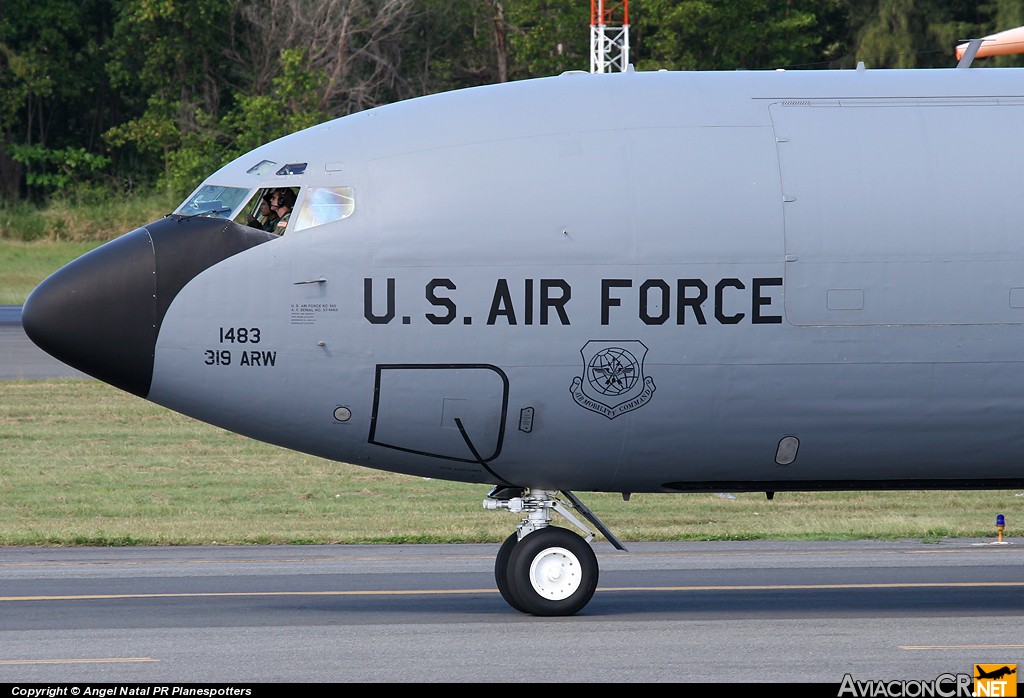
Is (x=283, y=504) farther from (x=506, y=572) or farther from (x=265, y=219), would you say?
(x=265, y=219)

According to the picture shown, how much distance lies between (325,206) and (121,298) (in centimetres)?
164

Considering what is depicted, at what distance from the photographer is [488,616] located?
12.7m

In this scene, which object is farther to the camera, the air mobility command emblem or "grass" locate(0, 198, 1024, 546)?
"grass" locate(0, 198, 1024, 546)

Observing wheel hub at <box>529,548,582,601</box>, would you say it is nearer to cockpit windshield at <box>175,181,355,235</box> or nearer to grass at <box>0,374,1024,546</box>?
cockpit windshield at <box>175,181,355,235</box>

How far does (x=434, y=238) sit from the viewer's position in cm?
1157

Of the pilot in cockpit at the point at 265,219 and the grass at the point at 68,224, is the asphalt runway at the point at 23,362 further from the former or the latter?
the pilot in cockpit at the point at 265,219

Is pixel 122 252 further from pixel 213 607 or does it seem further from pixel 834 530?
pixel 834 530

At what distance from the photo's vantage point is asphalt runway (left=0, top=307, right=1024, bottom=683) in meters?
10.7

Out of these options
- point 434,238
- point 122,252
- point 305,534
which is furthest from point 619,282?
point 305,534

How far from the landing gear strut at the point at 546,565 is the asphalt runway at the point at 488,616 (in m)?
0.18

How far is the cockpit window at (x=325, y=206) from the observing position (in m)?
11.7

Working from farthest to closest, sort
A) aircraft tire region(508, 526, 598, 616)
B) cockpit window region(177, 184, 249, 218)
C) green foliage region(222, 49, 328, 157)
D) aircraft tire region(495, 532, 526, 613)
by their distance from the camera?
1. green foliage region(222, 49, 328, 157)
2. aircraft tire region(495, 532, 526, 613)
3. aircraft tire region(508, 526, 598, 616)
4. cockpit window region(177, 184, 249, 218)

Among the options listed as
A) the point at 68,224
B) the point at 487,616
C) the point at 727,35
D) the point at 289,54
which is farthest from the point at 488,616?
the point at 727,35

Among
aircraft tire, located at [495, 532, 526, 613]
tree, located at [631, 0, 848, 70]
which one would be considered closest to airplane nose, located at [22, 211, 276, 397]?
aircraft tire, located at [495, 532, 526, 613]
